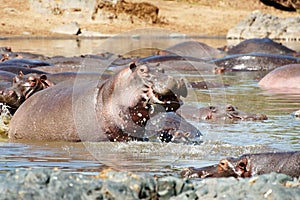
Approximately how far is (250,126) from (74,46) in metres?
16.3

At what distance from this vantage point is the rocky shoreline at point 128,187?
9.51 ft

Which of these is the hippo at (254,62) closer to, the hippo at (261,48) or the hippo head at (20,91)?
the hippo at (261,48)

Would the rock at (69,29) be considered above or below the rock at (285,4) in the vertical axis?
above

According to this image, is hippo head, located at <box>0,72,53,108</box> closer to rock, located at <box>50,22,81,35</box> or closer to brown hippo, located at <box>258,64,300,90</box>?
brown hippo, located at <box>258,64,300,90</box>

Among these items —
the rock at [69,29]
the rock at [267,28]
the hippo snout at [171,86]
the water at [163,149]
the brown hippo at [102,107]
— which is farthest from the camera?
the rock at [69,29]

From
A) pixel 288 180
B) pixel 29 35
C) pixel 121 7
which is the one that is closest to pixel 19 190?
pixel 288 180

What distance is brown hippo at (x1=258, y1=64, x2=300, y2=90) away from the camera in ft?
39.3

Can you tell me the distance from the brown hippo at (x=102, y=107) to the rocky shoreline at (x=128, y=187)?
2.97 m

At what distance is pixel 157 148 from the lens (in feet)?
21.8

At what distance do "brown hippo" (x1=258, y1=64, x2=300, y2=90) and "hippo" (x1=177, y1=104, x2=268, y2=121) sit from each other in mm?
3137

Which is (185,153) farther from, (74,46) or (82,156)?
(74,46)

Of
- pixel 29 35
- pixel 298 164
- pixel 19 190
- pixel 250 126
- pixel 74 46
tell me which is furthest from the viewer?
pixel 29 35

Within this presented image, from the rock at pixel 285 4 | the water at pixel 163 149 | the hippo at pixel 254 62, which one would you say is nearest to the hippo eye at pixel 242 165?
the water at pixel 163 149

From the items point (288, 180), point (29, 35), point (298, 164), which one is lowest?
point (29, 35)
